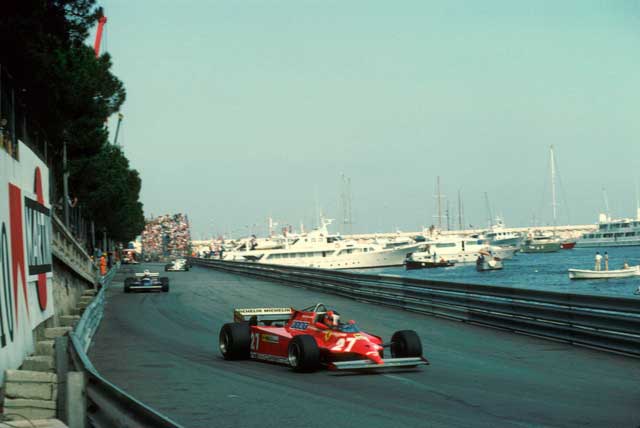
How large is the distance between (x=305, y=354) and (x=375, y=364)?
998 millimetres

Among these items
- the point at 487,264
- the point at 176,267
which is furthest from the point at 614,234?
the point at 176,267

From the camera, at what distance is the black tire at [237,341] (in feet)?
48.2

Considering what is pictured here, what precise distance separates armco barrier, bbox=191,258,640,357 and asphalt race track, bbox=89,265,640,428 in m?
0.34

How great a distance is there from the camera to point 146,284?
3619 cm

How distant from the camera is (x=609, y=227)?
168125mm

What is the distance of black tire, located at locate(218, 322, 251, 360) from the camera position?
1470cm

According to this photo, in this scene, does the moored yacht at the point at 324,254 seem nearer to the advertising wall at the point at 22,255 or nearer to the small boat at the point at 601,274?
the small boat at the point at 601,274

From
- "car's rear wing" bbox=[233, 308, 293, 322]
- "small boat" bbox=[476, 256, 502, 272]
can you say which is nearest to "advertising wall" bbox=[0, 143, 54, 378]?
"car's rear wing" bbox=[233, 308, 293, 322]

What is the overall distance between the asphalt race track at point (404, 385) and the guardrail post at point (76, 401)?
1483 millimetres

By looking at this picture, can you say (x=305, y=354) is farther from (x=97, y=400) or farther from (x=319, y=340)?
(x=97, y=400)

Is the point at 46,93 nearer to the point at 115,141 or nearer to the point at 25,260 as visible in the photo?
the point at 25,260

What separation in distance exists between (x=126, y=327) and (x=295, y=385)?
10.7 m

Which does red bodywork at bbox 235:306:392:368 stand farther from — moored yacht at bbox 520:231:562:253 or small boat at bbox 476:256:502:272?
moored yacht at bbox 520:231:562:253

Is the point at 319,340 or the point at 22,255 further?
the point at 22,255
